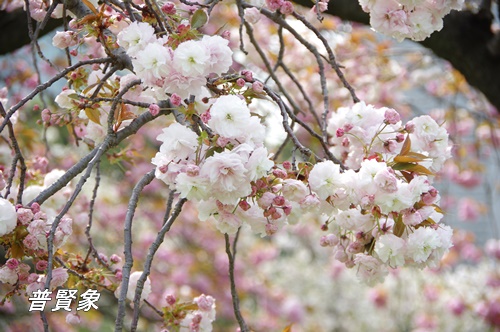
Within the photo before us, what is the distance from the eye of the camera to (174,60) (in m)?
0.97

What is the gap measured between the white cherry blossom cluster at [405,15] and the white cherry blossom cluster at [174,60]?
341mm

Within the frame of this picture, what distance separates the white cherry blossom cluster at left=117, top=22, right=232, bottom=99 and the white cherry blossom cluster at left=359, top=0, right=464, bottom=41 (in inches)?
13.4

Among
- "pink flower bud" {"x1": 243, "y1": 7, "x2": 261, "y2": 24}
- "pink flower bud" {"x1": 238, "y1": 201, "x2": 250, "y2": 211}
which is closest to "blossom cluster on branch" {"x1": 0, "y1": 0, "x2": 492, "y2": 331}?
"pink flower bud" {"x1": 238, "y1": 201, "x2": 250, "y2": 211}

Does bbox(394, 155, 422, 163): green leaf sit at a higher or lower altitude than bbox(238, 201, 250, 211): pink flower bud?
higher

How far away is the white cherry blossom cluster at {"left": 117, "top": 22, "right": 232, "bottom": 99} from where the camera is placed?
960 millimetres

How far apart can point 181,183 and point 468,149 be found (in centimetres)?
394

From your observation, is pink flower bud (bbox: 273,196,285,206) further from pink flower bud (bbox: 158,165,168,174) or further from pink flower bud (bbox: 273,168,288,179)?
pink flower bud (bbox: 158,165,168,174)

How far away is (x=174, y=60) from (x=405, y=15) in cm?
46

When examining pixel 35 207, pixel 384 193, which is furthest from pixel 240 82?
pixel 35 207

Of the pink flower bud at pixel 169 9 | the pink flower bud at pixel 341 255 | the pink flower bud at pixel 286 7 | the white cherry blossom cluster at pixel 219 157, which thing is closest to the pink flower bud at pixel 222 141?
the white cherry blossom cluster at pixel 219 157

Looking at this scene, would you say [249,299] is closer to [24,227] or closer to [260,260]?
[260,260]

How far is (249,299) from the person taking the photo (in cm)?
485

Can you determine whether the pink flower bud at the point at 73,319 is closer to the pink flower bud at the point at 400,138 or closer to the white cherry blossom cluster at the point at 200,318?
the white cherry blossom cluster at the point at 200,318

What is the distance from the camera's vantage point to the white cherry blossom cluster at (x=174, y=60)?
960mm
